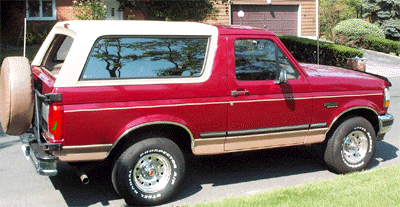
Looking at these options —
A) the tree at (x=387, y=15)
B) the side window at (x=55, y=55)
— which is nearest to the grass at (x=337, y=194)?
the side window at (x=55, y=55)

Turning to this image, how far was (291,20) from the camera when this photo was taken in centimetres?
3462

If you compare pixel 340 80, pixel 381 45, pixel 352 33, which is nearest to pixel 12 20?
pixel 352 33

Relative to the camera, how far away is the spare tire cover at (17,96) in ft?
16.1

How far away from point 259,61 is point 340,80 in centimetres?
120

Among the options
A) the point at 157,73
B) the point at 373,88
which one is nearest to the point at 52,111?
the point at 157,73

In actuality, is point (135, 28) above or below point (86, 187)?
above

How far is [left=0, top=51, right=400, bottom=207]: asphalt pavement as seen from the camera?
5586mm

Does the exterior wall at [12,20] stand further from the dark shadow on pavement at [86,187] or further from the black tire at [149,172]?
the black tire at [149,172]

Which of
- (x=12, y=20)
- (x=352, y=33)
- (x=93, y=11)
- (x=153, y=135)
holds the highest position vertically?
(x=93, y=11)

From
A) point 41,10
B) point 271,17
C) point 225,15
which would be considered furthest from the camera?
point 271,17

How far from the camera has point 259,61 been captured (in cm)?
589

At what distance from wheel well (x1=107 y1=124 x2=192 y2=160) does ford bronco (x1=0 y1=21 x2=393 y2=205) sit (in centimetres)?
1

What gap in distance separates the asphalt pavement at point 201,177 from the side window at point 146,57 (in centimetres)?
149

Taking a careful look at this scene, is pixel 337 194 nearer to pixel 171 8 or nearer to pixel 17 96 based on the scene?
pixel 17 96
